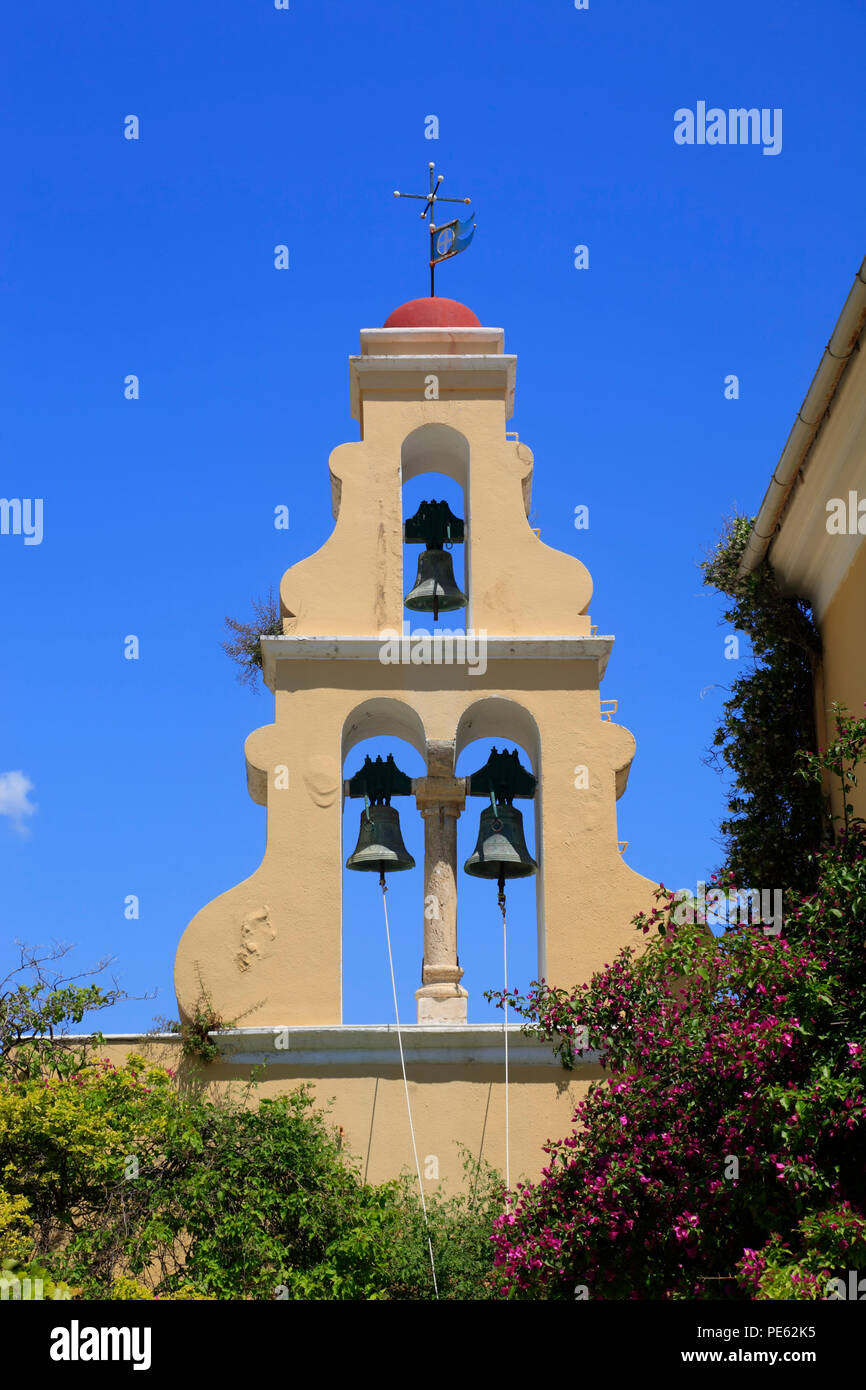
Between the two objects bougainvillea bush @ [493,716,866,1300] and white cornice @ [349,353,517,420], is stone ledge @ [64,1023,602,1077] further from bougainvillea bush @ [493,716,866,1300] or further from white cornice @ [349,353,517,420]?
white cornice @ [349,353,517,420]

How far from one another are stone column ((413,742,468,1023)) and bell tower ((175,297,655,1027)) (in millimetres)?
13

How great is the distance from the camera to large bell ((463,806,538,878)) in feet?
37.8

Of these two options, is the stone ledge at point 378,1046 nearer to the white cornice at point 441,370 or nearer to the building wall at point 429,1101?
the building wall at point 429,1101

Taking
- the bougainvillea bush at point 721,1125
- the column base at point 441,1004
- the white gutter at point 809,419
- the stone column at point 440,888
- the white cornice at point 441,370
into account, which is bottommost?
the bougainvillea bush at point 721,1125

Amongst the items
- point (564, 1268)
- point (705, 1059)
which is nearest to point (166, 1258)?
point (564, 1268)

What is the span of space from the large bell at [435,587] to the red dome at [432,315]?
169 cm

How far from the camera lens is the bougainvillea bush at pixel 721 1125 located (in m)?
7.46

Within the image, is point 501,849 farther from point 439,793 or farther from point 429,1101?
point 429,1101

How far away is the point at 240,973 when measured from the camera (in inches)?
438

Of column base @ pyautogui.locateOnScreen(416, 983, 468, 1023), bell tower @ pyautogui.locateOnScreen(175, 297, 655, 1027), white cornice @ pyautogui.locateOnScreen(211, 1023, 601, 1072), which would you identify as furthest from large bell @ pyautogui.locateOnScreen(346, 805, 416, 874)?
white cornice @ pyautogui.locateOnScreen(211, 1023, 601, 1072)

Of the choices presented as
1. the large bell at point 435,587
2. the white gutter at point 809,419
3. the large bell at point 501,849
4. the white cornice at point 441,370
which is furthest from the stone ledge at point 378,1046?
the white cornice at point 441,370

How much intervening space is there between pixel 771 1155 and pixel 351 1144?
364 cm

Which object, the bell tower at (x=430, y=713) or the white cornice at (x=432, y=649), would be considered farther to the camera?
the white cornice at (x=432, y=649)

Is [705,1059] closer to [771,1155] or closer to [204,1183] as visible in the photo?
[771,1155]
